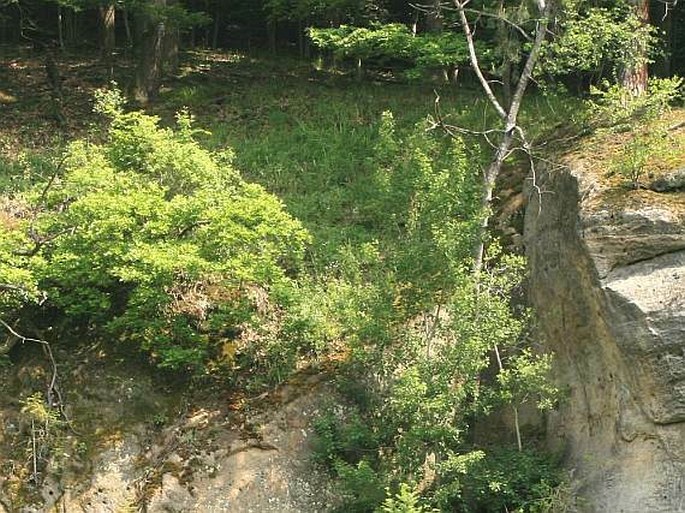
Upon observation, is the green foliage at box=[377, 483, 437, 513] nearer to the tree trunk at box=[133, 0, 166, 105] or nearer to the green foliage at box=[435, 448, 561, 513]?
the green foliage at box=[435, 448, 561, 513]

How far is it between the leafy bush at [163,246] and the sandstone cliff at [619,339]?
3.51m

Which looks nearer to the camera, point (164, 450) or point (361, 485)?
point (361, 485)

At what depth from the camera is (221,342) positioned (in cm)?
1291

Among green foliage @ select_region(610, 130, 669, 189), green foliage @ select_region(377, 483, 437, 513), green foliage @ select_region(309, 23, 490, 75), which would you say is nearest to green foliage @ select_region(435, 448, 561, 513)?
green foliage @ select_region(377, 483, 437, 513)

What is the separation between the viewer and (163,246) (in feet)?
37.4

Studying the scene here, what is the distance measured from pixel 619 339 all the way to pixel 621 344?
56 millimetres

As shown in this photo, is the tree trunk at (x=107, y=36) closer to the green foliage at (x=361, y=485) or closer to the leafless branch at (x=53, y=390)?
the leafless branch at (x=53, y=390)

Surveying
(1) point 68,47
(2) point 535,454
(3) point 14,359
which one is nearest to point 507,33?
(2) point 535,454

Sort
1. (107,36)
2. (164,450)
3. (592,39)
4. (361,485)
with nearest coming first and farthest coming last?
(361,485)
(164,450)
(592,39)
(107,36)

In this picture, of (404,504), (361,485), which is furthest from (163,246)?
(404,504)

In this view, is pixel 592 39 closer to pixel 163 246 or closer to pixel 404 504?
pixel 163 246

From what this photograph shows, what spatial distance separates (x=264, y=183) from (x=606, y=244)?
7.05 metres

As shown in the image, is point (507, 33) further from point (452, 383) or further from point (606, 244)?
point (452, 383)

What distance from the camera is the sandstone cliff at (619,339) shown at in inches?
383
